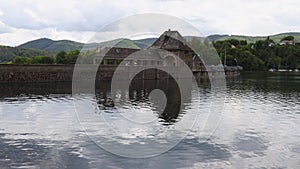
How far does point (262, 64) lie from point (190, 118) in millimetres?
164729

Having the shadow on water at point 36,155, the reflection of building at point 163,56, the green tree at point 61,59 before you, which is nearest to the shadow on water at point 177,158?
the shadow on water at point 36,155

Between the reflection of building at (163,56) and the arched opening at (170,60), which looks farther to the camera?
the arched opening at (170,60)

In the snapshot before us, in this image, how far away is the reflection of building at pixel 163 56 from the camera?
7259 cm

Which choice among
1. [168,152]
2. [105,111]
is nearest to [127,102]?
[105,111]

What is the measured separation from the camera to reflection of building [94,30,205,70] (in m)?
72.6

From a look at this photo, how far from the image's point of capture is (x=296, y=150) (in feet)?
53.5

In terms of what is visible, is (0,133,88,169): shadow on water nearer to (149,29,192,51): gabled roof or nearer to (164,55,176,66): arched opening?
(164,55,176,66): arched opening

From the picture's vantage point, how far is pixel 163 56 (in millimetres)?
84625

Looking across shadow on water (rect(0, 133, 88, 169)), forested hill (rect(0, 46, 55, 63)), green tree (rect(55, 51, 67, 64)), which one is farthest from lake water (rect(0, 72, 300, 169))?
forested hill (rect(0, 46, 55, 63))

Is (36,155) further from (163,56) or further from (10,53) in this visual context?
(10,53)

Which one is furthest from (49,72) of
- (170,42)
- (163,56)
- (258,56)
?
(258,56)

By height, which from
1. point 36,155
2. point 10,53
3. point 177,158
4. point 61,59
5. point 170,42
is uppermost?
point 10,53

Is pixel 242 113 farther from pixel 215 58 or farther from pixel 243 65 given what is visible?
pixel 243 65

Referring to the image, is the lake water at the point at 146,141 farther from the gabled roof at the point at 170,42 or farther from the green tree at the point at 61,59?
the green tree at the point at 61,59
